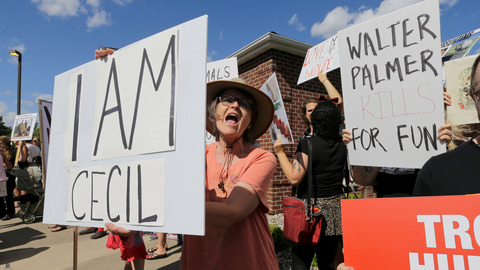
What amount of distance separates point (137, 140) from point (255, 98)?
2.43ft

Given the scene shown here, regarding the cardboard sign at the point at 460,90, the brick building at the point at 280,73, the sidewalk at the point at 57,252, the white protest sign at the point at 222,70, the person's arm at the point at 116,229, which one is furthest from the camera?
the brick building at the point at 280,73

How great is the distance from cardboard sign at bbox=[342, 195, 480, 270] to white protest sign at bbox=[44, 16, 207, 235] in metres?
0.63

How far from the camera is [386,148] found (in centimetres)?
165

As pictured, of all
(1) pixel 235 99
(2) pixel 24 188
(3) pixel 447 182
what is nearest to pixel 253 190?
(1) pixel 235 99

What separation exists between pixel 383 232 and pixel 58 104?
1.70 metres

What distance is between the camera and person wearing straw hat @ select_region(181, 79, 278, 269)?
1252 millimetres

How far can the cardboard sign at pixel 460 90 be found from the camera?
1600 millimetres

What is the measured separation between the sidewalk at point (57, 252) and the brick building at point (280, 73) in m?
2.56

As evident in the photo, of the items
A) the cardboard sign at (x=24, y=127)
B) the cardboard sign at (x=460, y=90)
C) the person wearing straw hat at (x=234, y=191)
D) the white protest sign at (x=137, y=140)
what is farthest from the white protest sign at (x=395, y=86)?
the cardboard sign at (x=24, y=127)

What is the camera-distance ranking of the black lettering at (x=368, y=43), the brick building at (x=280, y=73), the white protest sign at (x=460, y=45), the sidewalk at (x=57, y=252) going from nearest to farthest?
the black lettering at (x=368, y=43) → the white protest sign at (x=460, y=45) → the sidewalk at (x=57, y=252) → the brick building at (x=280, y=73)

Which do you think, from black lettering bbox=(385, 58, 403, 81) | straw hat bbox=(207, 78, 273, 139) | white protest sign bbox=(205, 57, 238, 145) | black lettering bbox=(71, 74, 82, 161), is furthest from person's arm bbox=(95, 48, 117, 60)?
white protest sign bbox=(205, 57, 238, 145)

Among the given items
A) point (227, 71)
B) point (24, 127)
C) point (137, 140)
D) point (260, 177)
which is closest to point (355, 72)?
point (260, 177)

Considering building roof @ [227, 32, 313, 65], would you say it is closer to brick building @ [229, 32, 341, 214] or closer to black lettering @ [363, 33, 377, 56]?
brick building @ [229, 32, 341, 214]

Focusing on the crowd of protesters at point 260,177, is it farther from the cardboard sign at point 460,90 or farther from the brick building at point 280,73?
the brick building at point 280,73
